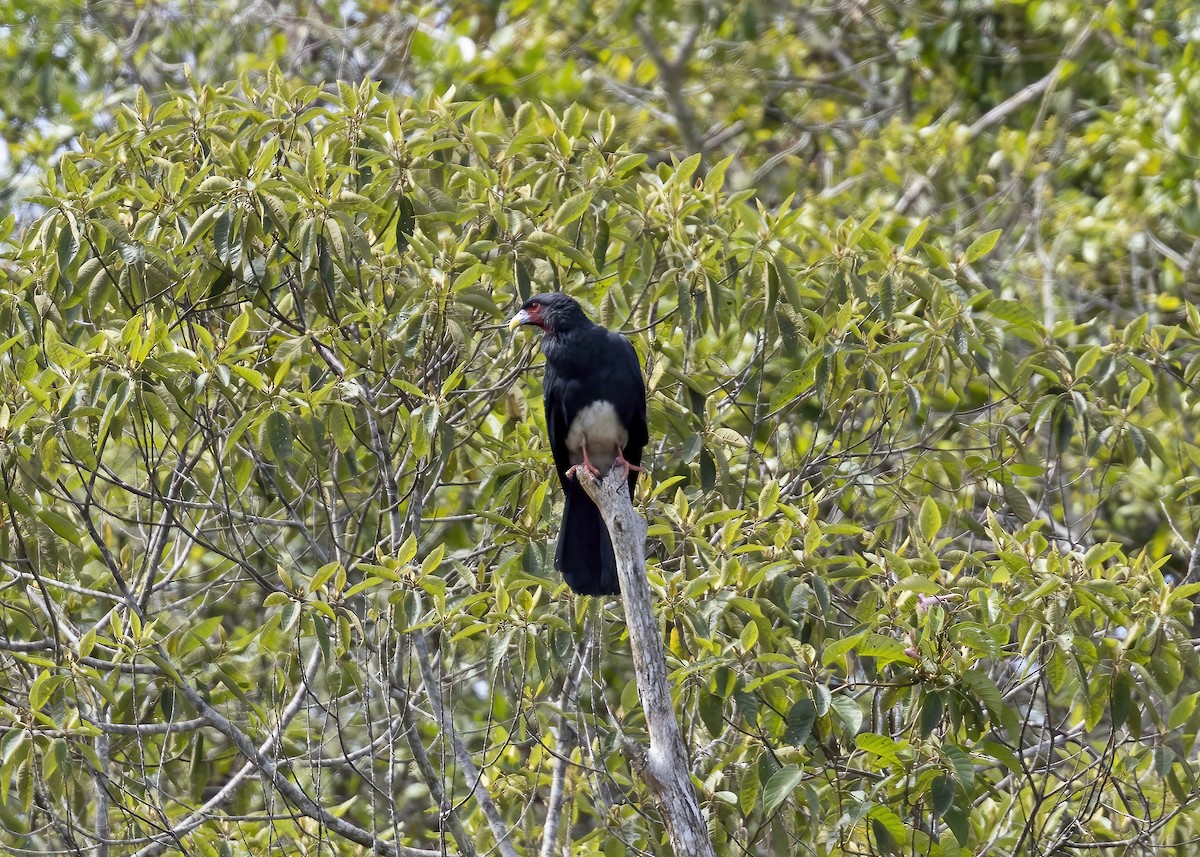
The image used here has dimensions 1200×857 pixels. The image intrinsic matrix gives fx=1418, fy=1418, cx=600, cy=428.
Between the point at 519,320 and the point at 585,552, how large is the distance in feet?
2.80

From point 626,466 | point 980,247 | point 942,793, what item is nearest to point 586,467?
point 626,466

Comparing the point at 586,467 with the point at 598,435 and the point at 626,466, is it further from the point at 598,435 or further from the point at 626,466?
the point at 598,435

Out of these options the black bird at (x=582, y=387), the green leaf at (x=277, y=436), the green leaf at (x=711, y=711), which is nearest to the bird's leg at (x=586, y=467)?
the black bird at (x=582, y=387)

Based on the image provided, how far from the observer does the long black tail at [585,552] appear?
447cm

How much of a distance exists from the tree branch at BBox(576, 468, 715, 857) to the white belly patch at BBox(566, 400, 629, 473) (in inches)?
44.0

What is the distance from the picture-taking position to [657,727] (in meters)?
3.70

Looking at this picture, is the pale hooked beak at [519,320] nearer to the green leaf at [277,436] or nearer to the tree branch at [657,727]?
the green leaf at [277,436]

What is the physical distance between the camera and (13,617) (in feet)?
15.6

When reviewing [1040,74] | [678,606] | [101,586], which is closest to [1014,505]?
[678,606]

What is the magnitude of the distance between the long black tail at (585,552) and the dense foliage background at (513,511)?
8 cm

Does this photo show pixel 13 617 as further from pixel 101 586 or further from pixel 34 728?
pixel 34 728

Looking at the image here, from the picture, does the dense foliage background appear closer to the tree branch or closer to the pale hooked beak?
the pale hooked beak

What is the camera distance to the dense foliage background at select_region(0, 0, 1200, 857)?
4.11 metres

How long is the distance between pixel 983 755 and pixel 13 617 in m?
3.18
